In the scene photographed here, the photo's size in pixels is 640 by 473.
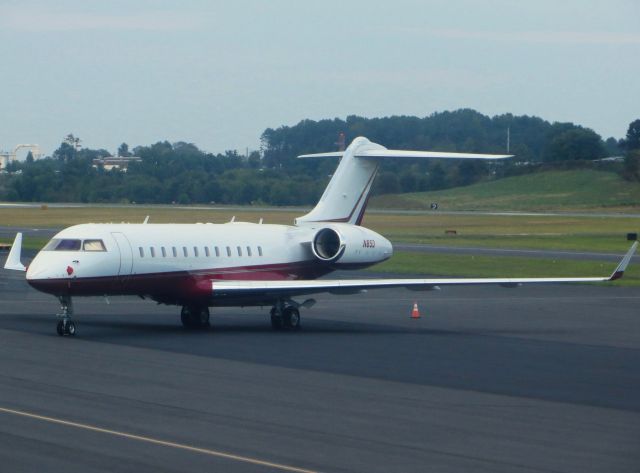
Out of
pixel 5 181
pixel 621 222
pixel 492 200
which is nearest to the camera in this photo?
pixel 621 222

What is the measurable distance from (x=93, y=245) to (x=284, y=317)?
4898 mm

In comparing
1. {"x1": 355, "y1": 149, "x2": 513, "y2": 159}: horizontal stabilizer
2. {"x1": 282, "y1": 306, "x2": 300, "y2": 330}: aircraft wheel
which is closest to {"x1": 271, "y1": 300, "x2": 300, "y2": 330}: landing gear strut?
{"x1": 282, "y1": 306, "x2": 300, "y2": 330}: aircraft wheel

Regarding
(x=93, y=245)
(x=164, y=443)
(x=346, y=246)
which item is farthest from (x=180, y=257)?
(x=164, y=443)

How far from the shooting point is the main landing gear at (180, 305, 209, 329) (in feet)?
91.4

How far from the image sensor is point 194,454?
13617 millimetres

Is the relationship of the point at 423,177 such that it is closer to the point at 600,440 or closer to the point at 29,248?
the point at 29,248

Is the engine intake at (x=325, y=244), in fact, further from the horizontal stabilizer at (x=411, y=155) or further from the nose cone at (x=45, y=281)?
the nose cone at (x=45, y=281)

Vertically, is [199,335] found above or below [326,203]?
below

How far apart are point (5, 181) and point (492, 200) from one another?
59736 mm

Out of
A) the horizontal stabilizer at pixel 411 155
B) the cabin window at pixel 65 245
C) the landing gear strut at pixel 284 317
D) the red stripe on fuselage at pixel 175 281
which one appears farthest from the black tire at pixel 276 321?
the horizontal stabilizer at pixel 411 155

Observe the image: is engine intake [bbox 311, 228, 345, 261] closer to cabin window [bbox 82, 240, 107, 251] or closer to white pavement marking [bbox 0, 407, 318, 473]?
cabin window [bbox 82, 240, 107, 251]

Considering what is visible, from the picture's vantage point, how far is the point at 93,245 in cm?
2614

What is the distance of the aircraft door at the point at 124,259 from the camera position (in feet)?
86.5

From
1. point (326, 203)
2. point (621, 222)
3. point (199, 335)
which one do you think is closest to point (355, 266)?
point (326, 203)
